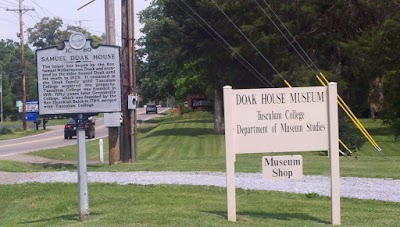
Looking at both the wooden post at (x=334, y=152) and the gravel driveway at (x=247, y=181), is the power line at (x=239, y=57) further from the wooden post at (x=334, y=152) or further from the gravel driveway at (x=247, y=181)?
the wooden post at (x=334, y=152)

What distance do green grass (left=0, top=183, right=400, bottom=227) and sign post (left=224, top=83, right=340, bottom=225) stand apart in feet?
2.18

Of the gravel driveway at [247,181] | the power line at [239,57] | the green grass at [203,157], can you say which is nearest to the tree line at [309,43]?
the power line at [239,57]

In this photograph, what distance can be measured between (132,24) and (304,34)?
49.6 ft

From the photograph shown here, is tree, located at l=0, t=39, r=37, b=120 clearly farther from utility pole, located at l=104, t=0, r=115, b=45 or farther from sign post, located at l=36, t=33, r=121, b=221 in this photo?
sign post, located at l=36, t=33, r=121, b=221

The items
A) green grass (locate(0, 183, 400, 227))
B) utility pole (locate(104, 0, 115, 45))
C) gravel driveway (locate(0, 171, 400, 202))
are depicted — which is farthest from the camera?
Answer: utility pole (locate(104, 0, 115, 45))

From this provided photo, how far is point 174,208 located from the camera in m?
10.7

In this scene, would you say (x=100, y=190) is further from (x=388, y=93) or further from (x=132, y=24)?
(x=388, y=93)

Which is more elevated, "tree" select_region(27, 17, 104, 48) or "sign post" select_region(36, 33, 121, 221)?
"tree" select_region(27, 17, 104, 48)

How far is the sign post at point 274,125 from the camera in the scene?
376 inches

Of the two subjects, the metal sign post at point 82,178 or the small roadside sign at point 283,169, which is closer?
the small roadside sign at point 283,169

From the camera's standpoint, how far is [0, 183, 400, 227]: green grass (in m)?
9.70

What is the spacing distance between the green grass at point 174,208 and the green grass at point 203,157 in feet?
13.3

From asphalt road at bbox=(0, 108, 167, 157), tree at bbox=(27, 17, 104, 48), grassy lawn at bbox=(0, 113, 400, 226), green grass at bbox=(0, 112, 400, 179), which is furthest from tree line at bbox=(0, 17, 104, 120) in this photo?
grassy lawn at bbox=(0, 113, 400, 226)

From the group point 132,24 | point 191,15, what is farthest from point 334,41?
point 132,24
